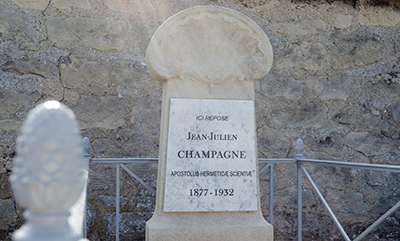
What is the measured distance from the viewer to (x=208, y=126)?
250 cm

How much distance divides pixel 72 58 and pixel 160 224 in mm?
2041

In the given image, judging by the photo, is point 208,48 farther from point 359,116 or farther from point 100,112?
point 359,116

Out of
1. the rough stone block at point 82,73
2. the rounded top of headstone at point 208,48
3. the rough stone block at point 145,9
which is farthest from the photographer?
the rough stone block at point 145,9

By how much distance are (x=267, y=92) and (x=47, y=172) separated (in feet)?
11.2

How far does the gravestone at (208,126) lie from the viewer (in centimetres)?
239

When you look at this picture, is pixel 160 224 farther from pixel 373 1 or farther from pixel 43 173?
pixel 373 1

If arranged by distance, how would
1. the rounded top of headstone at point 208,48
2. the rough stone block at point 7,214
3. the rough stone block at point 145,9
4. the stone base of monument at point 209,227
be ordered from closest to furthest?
the stone base of monument at point 209,227 → the rounded top of headstone at point 208,48 → the rough stone block at point 7,214 → the rough stone block at point 145,9

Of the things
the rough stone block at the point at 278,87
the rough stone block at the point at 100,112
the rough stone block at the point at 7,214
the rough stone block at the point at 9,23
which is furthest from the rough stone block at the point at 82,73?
the rough stone block at the point at 278,87

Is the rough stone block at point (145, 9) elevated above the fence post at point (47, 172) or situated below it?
above

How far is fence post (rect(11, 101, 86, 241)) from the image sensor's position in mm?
687

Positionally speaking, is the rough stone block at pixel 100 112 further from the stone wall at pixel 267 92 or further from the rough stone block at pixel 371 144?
the rough stone block at pixel 371 144

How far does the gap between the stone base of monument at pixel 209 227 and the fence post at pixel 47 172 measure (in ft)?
5.44

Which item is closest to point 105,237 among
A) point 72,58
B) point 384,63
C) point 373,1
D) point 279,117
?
point 72,58

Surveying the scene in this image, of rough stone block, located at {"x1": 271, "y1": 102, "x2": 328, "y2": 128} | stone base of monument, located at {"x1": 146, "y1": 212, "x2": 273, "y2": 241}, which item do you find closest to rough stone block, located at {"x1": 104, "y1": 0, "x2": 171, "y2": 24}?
rough stone block, located at {"x1": 271, "y1": 102, "x2": 328, "y2": 128}
